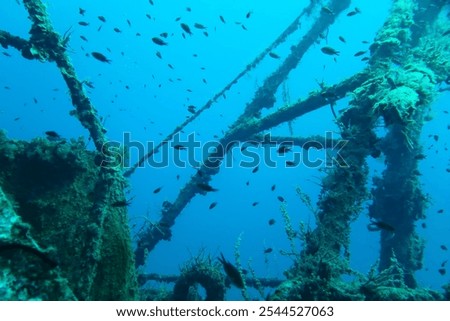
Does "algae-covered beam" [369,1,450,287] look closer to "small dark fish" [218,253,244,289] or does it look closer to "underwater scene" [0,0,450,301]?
"underwater scene" [0,0,450,301]

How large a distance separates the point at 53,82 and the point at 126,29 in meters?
42.9

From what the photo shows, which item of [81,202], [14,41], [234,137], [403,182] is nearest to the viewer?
[81,202]

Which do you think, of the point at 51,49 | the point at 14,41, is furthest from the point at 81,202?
the point at 14,41

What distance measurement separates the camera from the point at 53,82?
153625mm

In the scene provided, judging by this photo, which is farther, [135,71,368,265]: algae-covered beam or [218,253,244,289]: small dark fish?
[135,71,368,265]: algae-covered beam

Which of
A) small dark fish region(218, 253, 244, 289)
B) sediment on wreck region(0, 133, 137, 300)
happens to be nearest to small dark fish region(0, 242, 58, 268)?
sediment on wreck region(0, 133, 137, 300)

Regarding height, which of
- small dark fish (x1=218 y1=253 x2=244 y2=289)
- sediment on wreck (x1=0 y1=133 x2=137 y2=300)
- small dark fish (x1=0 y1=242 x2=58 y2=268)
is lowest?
small dark fish (x1=0 y1=242 x2=58 y2=268)

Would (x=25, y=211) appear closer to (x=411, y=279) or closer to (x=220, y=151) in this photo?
(x=220, y=151)

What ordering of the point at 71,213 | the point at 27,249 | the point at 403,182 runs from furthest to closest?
the point at 403,182
the point at 71,213
the point at 27,249

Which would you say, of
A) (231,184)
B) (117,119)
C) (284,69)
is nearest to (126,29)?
(117,119)

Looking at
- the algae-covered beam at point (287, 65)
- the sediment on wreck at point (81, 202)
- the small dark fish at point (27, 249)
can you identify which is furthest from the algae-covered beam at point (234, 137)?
the small dark fish at point (27, 249)

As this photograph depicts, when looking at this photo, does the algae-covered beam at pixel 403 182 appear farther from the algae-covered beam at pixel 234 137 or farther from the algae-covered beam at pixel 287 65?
the algae-covered beam at pixel 287 65

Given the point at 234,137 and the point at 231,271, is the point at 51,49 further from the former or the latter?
the point at 234,137
